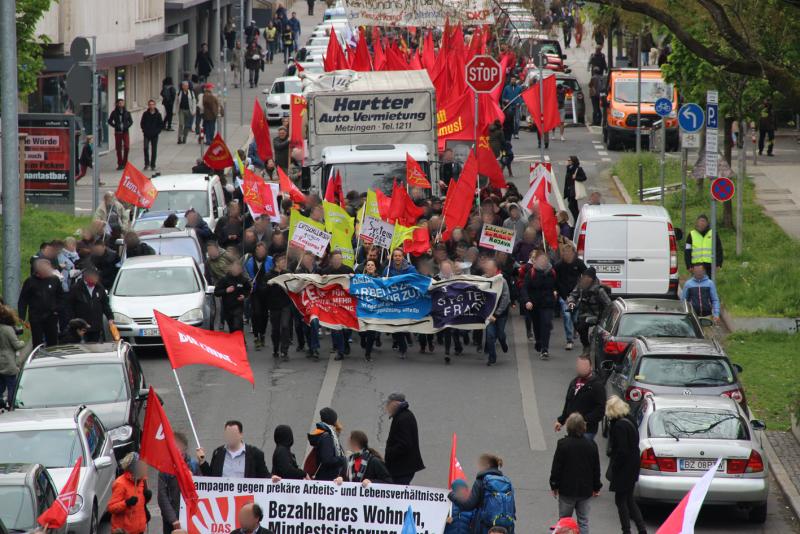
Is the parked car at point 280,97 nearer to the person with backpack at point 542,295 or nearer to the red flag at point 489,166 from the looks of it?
the red flag at point 489,166

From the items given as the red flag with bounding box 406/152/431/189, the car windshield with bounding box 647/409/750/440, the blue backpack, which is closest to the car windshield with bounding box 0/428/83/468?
the blue backpack

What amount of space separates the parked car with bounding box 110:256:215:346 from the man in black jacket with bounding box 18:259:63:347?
1.40 metres

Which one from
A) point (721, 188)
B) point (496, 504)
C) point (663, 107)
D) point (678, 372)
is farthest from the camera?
point (663, 107)

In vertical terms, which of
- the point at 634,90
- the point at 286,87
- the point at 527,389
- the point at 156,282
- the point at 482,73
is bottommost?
the point at 527,389

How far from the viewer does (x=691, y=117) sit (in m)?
23.8

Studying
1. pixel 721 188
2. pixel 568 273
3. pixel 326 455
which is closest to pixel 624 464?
pixel 326 455

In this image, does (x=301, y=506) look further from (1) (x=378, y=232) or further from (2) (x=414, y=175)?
(2) (x=414, y=175)

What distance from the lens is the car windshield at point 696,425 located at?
561 inches

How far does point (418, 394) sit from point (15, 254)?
613cm

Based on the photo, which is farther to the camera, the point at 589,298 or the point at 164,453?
the point at 589,298

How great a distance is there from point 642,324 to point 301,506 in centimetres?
739

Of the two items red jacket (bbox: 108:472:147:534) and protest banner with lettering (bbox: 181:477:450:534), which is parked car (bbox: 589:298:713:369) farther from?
red jacket (bbox: 108:472:147:534)

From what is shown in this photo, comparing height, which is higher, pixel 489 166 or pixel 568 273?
pixel 489 166

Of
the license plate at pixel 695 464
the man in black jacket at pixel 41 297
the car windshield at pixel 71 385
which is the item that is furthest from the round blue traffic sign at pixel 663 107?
the license plate at pixel 695 464
